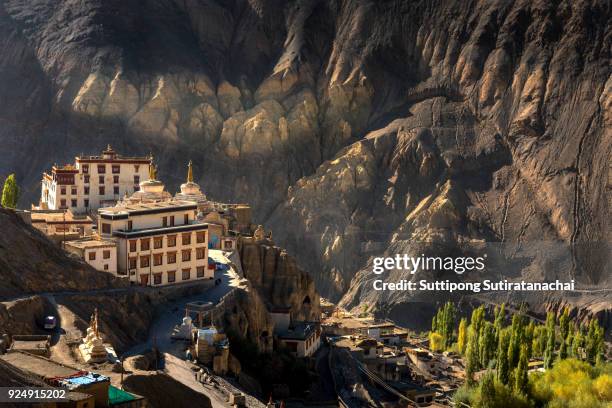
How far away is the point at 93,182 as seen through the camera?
85.7m

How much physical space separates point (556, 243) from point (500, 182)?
9.26m

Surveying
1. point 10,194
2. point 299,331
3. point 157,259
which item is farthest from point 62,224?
point 10,194

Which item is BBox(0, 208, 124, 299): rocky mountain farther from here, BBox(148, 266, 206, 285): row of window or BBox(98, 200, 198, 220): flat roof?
BBox(98, 200, 198, 220): flat roof

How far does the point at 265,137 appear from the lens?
5079 inches

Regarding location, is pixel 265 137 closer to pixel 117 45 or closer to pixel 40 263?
pixel 117 45

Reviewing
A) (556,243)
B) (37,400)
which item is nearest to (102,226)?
(37,400)

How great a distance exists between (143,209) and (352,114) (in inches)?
2654

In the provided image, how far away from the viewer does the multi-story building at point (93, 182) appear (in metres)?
85.2

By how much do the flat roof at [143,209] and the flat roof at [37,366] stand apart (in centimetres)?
2489

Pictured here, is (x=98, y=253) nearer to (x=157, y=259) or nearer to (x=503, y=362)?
(x=157, y=259)

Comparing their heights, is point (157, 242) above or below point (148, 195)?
below

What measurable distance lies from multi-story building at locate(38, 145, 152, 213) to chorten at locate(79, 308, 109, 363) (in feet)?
119

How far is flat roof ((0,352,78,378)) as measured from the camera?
3788 cm

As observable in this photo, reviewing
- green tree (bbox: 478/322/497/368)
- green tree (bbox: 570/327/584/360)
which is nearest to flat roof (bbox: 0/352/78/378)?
green tree (bbox: 478/322/497/368)
